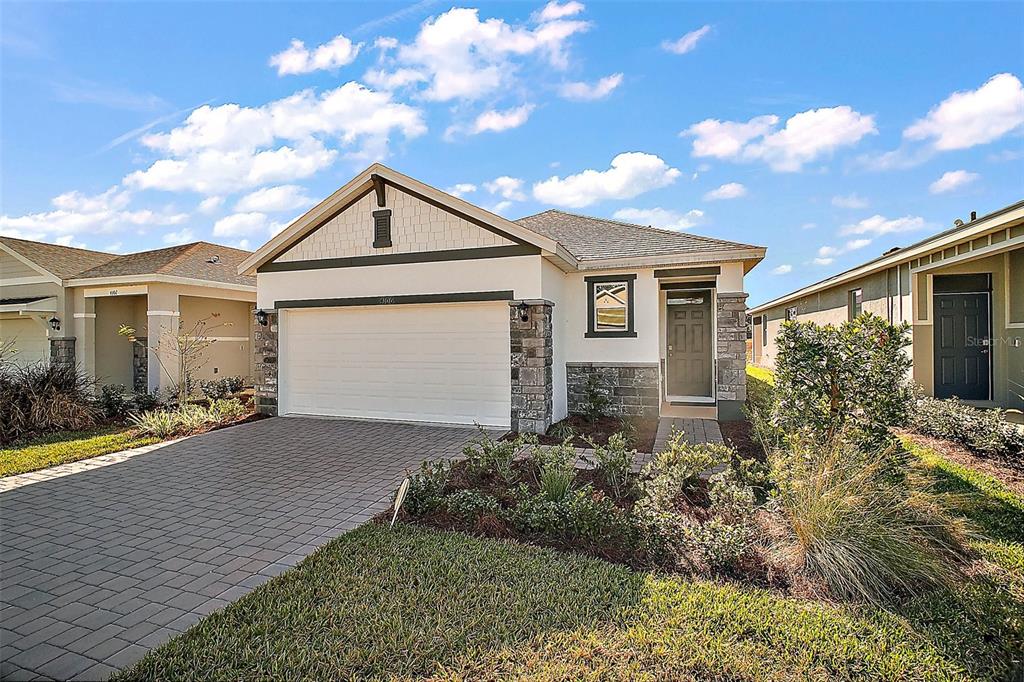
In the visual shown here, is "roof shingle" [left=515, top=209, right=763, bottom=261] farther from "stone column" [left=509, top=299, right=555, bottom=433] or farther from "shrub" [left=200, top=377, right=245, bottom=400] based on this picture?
"shrub" [left=200, top=377, right=245, bottom=400]

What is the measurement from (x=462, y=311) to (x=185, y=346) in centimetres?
729

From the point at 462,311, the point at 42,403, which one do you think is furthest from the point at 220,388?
the point at 462,311

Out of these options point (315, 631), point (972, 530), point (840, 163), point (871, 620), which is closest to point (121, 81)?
point (315, 631)

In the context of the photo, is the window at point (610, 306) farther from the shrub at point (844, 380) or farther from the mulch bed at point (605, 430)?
the shrub at point (844, 380)

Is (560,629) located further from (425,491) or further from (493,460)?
(493,460)

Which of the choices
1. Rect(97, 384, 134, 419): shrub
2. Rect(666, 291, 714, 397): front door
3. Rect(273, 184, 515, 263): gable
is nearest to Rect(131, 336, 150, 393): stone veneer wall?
Rect(97, 384, 134, 419): shrub

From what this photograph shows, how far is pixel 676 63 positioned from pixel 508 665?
9.60 metres

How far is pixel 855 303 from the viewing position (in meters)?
13.5

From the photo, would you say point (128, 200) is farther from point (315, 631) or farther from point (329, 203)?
point (315, 631)

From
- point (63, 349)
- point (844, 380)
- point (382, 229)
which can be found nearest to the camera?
point (844, 380)

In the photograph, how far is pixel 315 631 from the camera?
118 inches

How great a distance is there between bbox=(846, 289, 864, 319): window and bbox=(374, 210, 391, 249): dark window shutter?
11.9 metres

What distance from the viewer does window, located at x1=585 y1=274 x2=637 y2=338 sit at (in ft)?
33.6

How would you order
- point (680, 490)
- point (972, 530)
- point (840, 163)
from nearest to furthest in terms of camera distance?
1. point (972, 530)
2. point (680, 490)
3. point (840, 163)
